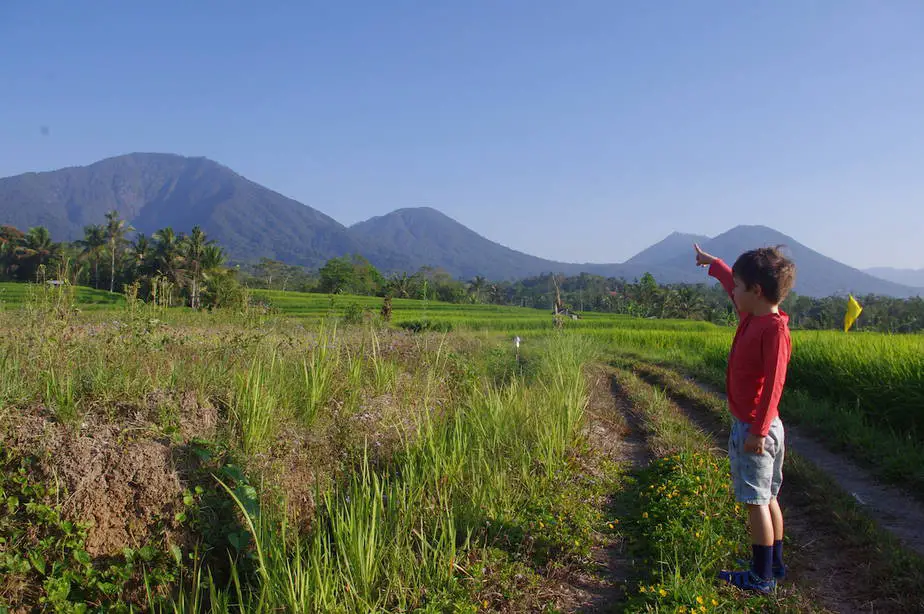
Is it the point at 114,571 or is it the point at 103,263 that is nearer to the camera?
the point at 114,571

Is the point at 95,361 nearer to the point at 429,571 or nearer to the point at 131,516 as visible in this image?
the point at 131,516

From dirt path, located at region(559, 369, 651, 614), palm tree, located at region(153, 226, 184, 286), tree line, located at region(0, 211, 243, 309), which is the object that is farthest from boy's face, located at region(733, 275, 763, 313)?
palm tree, located at region(153, 226, 184, 286)

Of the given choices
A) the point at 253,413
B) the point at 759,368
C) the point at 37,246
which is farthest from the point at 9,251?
the point at 759,368

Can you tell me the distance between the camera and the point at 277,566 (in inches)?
107

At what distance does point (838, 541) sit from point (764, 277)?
77.2 inches

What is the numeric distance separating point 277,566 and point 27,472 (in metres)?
1.70

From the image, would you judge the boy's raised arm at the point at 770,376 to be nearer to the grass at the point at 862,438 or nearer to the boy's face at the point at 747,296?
the boy's face at the point at 747,296

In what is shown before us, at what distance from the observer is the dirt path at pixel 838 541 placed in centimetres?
297

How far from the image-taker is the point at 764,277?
311cm

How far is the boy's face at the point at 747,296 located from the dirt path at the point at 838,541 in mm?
1590

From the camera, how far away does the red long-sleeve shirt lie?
118 inches

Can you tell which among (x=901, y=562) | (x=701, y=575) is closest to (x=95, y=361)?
(x=701, y=575)

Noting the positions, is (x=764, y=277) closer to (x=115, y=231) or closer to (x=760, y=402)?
(x=760, y=402)

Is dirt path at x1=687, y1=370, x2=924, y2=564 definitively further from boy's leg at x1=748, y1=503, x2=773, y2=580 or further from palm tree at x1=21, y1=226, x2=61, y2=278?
palm tree at x1=21, y1=226, x2=61, y2=278
